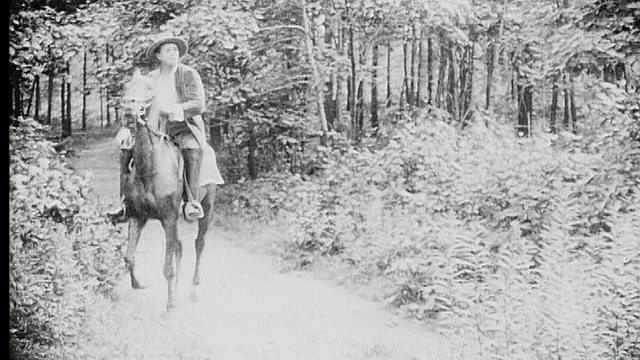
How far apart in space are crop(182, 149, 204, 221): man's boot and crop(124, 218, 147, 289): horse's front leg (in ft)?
0.73

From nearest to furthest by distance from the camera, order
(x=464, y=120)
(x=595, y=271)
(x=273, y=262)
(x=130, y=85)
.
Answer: (x=130, y=85) → (x=595, y=271) → (x=273, y=262) → (x=464, y=120)

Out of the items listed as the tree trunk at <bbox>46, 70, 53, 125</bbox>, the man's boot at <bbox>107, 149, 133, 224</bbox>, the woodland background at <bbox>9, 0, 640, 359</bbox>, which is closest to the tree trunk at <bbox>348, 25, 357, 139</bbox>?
the woodland background at <bbox>9, 0, 640, 359</bbox>

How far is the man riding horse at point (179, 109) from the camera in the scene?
2.99 m

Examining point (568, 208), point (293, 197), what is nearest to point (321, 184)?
point (293, 197)

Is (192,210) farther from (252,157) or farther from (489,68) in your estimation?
(489,68)

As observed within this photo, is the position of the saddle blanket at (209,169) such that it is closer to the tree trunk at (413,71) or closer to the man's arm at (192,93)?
the man's arm at (192,93)

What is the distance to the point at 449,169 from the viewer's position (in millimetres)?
3746

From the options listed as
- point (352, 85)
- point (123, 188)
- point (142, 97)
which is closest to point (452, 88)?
point (352, 85)

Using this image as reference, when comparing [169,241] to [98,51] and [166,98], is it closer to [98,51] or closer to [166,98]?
[166,98]

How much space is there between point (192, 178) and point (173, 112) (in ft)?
1.08

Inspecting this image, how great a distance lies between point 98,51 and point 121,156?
20.8 inches

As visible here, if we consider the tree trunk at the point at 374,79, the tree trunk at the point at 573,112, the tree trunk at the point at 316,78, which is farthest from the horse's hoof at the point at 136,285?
the tree trunk at the point at 573,112

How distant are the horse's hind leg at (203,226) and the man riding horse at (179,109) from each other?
0.15 feet

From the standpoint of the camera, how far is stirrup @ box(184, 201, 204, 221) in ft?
10.2
